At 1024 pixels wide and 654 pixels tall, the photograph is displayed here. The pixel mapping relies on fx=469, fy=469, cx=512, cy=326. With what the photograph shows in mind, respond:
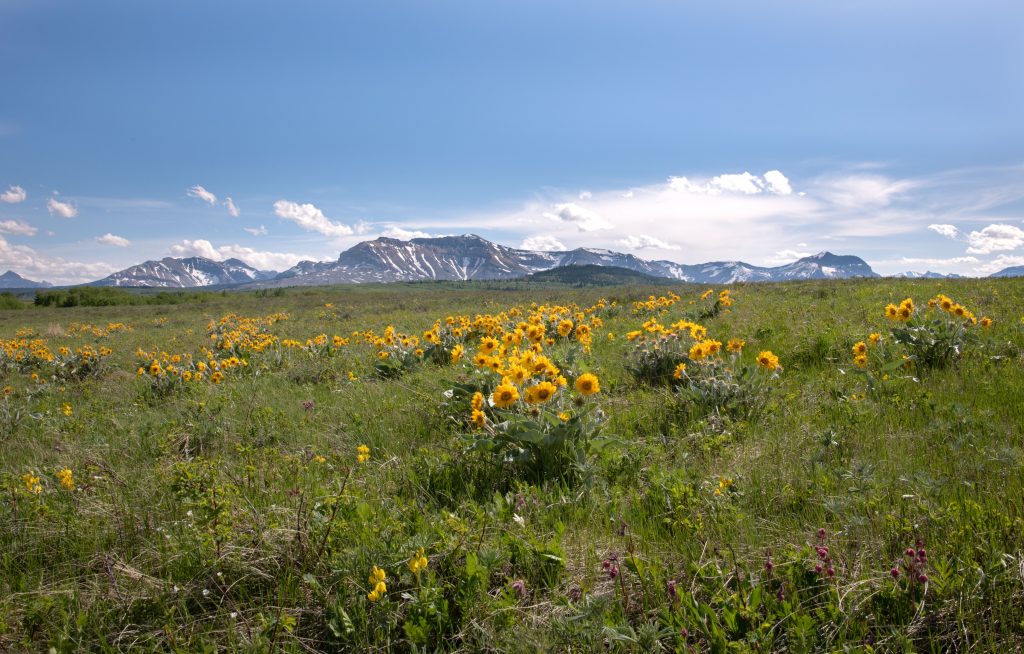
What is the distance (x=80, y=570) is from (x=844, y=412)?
5.35 meters

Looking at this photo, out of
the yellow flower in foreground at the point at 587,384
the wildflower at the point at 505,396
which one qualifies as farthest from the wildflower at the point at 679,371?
the wildflower at the point at 505,396

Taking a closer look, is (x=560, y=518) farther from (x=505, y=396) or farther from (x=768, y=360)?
(x=768, y=360)

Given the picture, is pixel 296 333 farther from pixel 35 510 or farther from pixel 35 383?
pixel 35 510

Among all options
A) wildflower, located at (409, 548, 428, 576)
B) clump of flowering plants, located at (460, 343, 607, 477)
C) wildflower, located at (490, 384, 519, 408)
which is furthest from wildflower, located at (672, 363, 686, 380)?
wildflower, located at (409, 548, 428, 576)

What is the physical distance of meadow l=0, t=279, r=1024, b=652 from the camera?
1.87 meters

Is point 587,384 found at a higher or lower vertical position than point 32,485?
higher

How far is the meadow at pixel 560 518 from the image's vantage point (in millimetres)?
1872

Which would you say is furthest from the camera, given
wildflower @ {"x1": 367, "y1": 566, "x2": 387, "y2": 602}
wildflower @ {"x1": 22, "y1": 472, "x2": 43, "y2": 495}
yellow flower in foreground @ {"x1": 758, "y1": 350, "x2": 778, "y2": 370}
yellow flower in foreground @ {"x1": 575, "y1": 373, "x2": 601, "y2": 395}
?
yellow flower in foreground @ {"x1": 758, "y1": 350, "x2": 778, "y2": 370}

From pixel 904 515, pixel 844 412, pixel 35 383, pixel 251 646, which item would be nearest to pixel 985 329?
pixel 844 412

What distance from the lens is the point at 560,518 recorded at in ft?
9.07

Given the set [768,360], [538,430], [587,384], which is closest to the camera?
[538,430]

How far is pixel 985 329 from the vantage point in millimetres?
5988

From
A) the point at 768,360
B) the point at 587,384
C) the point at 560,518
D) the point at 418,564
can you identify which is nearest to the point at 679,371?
the point at 768,360

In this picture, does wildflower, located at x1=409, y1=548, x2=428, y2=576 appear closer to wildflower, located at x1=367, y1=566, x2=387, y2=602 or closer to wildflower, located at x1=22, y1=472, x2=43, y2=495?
wildflower, located at x1=367, y1=566, x2=387, y2=602
